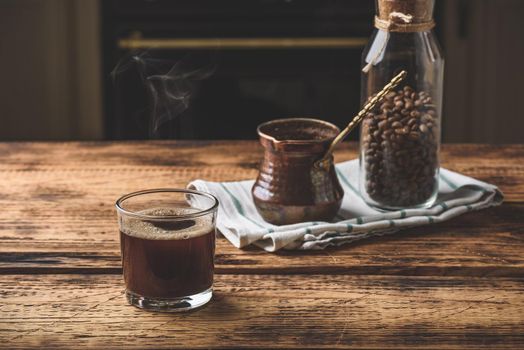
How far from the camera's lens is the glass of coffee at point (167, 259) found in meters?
0.97

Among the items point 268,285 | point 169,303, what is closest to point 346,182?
point 268,285

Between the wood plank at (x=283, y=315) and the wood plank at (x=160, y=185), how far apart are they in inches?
1.7

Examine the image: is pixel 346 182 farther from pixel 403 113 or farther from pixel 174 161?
pixel 174 161

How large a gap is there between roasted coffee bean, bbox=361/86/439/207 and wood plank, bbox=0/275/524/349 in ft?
0.88

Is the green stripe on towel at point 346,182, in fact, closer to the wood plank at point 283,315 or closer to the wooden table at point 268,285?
the wooden table at point 268,285

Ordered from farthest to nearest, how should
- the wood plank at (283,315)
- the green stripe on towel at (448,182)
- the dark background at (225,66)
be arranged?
the dark background at (225,66) < the green stripe on towel at (448,182) < the wood plank at (283,315)

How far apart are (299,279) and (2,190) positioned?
0.61m

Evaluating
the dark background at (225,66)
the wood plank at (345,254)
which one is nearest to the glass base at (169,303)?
the wood plank at (345,254)

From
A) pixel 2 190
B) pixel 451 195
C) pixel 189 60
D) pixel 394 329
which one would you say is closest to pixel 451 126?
pixel 189 60

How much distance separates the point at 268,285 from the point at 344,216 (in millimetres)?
289

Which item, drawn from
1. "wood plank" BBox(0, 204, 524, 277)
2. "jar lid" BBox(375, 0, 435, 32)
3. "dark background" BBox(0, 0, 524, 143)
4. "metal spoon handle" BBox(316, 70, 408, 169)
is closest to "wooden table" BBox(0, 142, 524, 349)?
"wood plank" BBox(0, 204, 524, 277)

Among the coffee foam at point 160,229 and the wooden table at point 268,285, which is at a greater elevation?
the coffee foam at point 160,229

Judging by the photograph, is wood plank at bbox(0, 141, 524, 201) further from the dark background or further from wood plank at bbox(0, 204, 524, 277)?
the dark background

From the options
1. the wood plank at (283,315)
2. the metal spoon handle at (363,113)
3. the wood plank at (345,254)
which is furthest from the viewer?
the metal spoon handle at (363,113)
